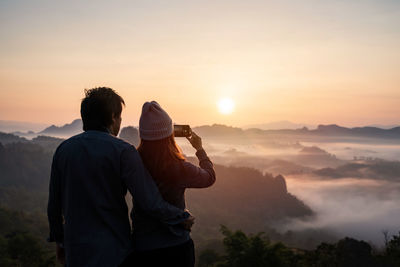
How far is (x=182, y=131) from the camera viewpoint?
378 cm

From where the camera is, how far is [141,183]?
2.92 metres

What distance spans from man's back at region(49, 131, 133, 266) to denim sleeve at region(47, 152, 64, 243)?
0.60 feet

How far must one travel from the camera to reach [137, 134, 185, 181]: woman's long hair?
3145 mm

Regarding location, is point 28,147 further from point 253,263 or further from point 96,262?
point 96,262

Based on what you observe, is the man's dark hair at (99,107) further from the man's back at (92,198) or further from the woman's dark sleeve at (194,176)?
the woman's dark sleeve at (194,176)

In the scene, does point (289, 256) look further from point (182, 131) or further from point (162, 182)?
point (162, 182)

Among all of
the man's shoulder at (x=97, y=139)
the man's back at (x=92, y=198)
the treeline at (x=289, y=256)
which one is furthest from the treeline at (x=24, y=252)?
the man's shoulder at (x=97, y=139)

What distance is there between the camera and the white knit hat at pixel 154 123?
10.4 feet

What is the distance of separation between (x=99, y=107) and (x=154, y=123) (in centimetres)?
52

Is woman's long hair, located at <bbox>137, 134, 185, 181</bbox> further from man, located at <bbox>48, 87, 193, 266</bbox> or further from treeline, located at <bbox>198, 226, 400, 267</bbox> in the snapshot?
treeline, located at <bbox>198, 226, 400, 267</bbox>

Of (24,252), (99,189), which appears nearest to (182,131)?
(99,189)

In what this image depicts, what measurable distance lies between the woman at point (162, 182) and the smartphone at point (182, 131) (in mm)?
493

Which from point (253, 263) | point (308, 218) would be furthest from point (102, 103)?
point (308, 218)

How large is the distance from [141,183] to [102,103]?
31.3 inches
